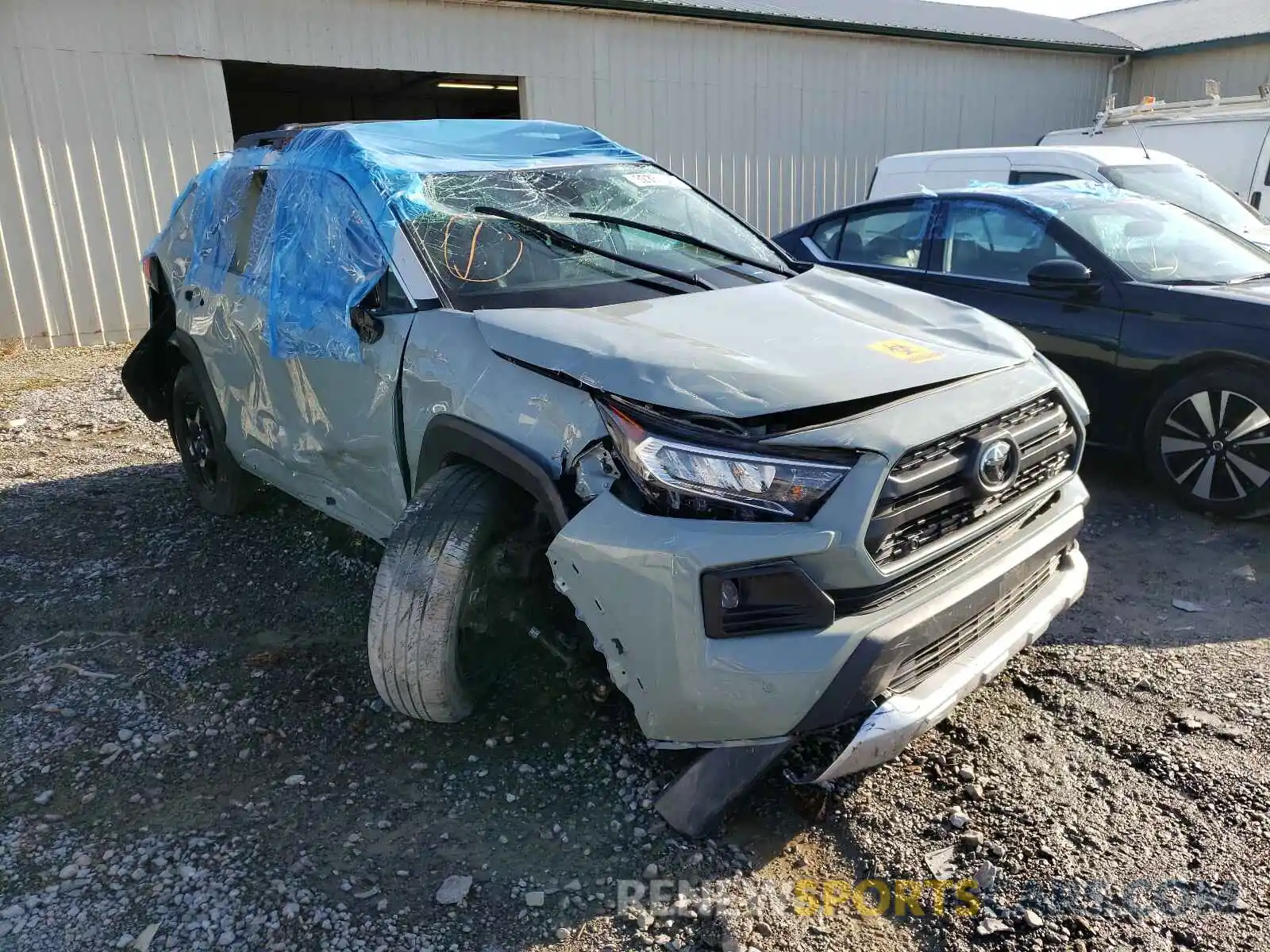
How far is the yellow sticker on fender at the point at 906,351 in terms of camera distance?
2.76 metres

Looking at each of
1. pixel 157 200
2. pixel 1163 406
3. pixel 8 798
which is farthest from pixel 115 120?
pixel 1163 406

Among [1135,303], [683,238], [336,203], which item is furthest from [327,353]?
[1135,303]

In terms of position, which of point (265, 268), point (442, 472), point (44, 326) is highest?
point (265, 268)

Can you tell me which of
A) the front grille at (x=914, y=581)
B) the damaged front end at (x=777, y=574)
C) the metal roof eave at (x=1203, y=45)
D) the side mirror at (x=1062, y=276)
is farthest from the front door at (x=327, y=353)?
the metal roof eave at (x=1203, y=45)

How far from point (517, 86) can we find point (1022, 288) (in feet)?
28.2

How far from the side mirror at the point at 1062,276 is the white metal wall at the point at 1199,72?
14.3 m

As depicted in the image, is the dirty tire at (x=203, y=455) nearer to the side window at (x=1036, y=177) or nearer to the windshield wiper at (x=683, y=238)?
the windshield wiper at (x=683, y=238)

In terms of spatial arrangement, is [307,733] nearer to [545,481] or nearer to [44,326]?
[545,481]

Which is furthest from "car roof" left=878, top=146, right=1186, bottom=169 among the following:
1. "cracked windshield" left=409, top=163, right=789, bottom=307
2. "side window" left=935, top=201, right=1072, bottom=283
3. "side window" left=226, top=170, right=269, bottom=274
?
"side window" left=226, top=170, right=269, bottom=274

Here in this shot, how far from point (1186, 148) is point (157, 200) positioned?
1042 centimetres

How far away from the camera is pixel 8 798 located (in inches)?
112

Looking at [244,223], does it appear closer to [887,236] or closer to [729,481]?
[729,481]

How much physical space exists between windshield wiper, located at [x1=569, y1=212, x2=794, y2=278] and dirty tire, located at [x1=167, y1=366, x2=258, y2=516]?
2199mm

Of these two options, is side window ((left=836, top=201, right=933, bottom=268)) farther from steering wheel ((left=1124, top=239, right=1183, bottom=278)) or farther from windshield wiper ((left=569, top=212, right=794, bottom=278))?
windshield wiper ((left=569, top=212, right=794, bottom=278))
